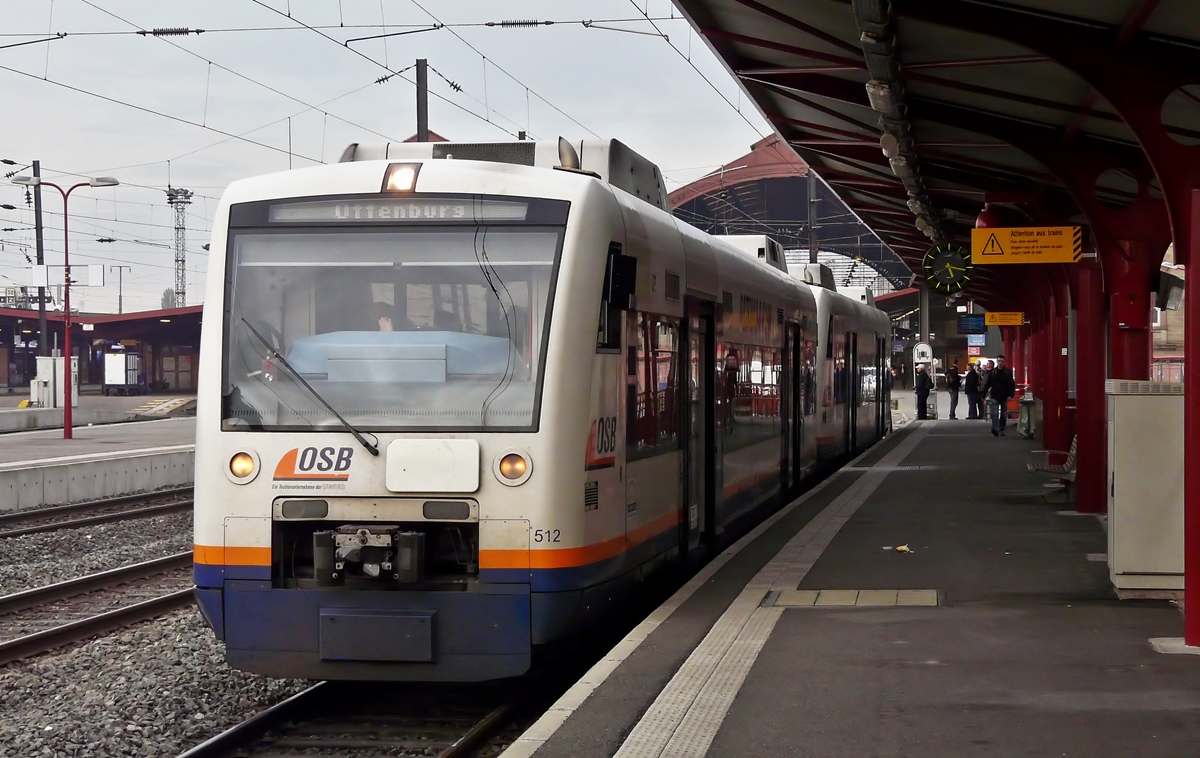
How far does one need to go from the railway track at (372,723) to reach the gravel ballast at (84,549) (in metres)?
5.75

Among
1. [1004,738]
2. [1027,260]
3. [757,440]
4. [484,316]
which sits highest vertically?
[1027,260]

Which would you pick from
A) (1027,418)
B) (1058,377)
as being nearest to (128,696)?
(1058,377)

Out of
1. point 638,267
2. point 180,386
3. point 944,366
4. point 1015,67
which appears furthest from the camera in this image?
point 944,366

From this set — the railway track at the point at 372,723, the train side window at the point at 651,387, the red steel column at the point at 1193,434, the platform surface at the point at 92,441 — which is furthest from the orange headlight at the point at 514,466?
the platform surface at the point at 92,441

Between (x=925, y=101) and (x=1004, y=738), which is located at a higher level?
(x=925, y=101)

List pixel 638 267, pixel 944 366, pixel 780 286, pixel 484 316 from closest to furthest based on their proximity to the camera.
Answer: pixel 484 316 → pixel 638 267 → pixel 780 286 → pixel 944 366

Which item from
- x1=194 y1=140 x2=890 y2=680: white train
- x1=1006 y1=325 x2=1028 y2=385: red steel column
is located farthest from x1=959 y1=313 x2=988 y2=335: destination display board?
x1=194 y1=140 x2=890 y2=680: white train

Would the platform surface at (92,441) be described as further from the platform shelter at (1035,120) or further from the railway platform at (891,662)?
the railway platform at (891,662)

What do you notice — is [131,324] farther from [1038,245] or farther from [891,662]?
[891,662]

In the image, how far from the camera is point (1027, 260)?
1545cm

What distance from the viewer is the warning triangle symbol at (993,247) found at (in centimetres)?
1582

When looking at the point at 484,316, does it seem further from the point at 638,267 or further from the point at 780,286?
the point at 780,286

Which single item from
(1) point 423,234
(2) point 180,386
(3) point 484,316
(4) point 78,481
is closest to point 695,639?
(3) point 484,316

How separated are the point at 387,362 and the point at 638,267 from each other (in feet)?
5.88
